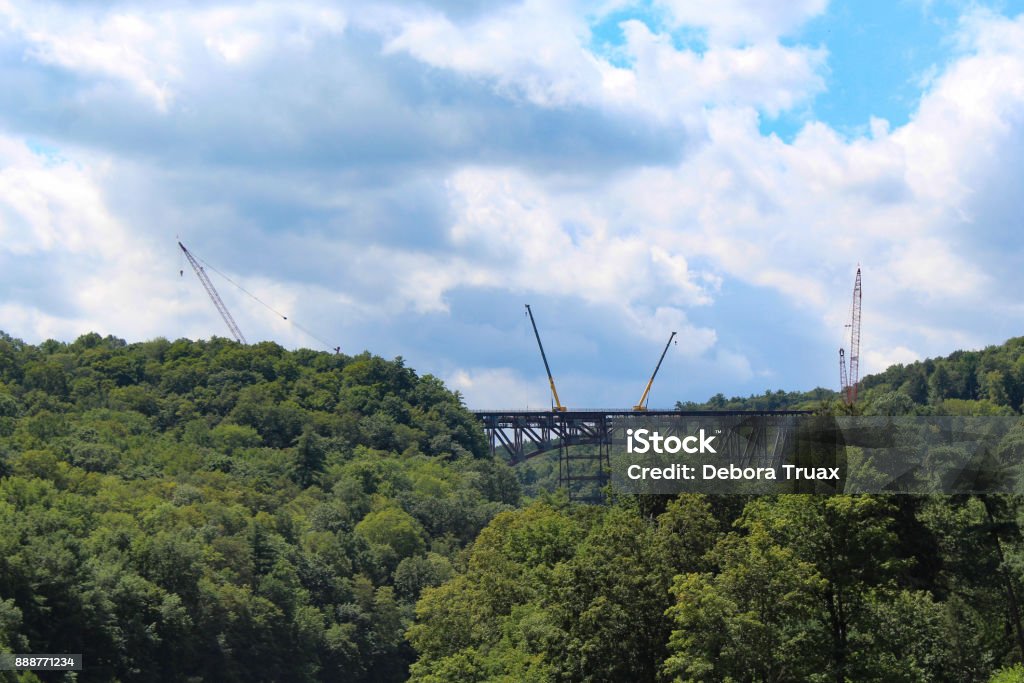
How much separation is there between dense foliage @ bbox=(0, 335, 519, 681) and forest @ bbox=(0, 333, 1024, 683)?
259 mm

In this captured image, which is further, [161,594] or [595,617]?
[161,594]

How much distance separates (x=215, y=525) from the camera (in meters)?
119

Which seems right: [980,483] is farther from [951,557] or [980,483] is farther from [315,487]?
[315,487]

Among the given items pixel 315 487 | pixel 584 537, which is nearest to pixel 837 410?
pixel 584 537

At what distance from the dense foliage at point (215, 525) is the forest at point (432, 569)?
0.26 m

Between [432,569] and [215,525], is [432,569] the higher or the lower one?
the lower one

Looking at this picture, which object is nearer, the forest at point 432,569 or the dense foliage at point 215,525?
the forest at point 432,569

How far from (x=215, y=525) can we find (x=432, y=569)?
21728 millimetres

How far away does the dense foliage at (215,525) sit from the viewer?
289ft

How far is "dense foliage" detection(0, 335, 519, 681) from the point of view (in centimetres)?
8806

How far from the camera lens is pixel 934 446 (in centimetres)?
6969

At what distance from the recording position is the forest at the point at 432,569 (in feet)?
163

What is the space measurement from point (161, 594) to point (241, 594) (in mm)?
10120

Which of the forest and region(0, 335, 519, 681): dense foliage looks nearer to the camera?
the forest
